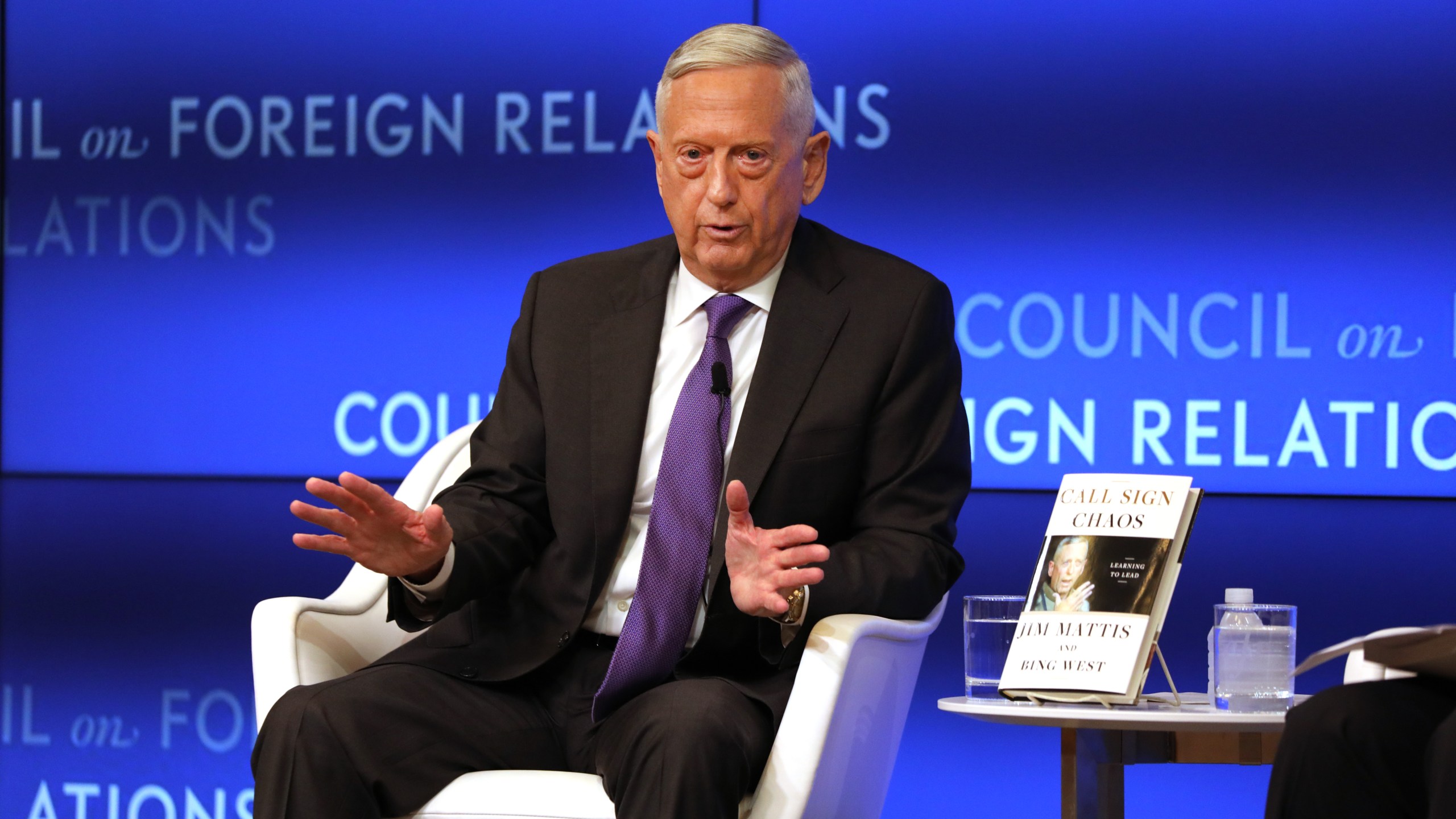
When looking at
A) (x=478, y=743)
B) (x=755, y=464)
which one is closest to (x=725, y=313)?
(x=755, y=464)

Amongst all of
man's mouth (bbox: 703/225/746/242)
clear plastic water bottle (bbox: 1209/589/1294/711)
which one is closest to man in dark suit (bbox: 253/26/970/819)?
man's mouth (bbox: 703/225/746/242)

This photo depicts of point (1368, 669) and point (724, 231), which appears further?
point (724, 231)

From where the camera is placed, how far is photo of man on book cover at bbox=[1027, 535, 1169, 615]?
6.61 ft

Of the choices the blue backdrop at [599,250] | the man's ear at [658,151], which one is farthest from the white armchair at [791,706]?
the blue backdrop at [599,250]

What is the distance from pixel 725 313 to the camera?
2.29 meters

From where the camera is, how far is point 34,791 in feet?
12.2

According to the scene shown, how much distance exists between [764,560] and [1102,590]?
0.47m

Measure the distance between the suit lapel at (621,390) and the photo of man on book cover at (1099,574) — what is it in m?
0.59

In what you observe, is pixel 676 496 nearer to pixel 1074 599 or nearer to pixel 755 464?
pixel 755 464

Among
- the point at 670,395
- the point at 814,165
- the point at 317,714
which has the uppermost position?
the point at 814,165

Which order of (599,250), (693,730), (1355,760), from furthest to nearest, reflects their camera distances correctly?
(599,250) → (693,730) → (1355,760)

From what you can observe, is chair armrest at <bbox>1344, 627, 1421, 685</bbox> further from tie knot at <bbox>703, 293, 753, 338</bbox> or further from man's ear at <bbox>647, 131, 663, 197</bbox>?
man's ear at <bbox>647, 131, 663, 197</bbox>

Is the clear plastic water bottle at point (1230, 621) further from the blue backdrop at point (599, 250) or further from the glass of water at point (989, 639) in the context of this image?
the blue backdrop at point (599, 250)

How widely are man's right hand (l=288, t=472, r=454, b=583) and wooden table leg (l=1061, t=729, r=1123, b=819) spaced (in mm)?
873
